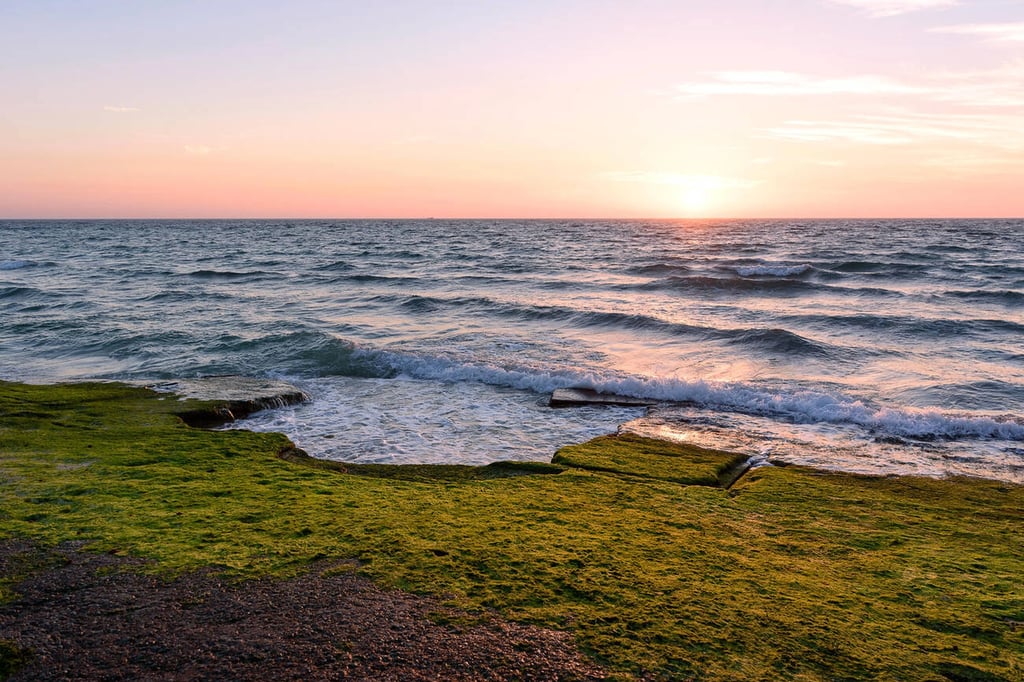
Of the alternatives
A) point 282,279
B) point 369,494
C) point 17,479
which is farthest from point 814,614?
point 282,279

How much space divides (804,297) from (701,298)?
4816 millimetres

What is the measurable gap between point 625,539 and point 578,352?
12936 mm

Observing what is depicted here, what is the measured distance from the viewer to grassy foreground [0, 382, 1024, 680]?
482 cm

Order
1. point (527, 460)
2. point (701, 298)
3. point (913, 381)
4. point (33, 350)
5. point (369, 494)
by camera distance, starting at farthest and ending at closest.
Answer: point (701, 298), point (33, 350), point (913, 381), point (527, 460), point (369, 494)

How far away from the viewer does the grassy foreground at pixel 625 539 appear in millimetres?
4820

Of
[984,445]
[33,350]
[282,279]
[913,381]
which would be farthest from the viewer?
[282,279]

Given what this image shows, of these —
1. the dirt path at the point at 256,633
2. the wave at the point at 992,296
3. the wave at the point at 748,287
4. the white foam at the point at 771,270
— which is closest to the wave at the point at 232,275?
the wave at the point at 748,287

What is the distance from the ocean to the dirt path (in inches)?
188

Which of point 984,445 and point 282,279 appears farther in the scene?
point 282,279

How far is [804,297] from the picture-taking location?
31719 mm

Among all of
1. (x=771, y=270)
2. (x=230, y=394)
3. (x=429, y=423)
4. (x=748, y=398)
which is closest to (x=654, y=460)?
(x=429, y=423)

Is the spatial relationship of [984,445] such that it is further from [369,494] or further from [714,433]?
[369,494]

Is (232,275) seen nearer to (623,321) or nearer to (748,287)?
(623,321)

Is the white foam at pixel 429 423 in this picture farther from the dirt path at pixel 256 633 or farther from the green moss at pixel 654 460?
the dirt path at pixel 256 633
